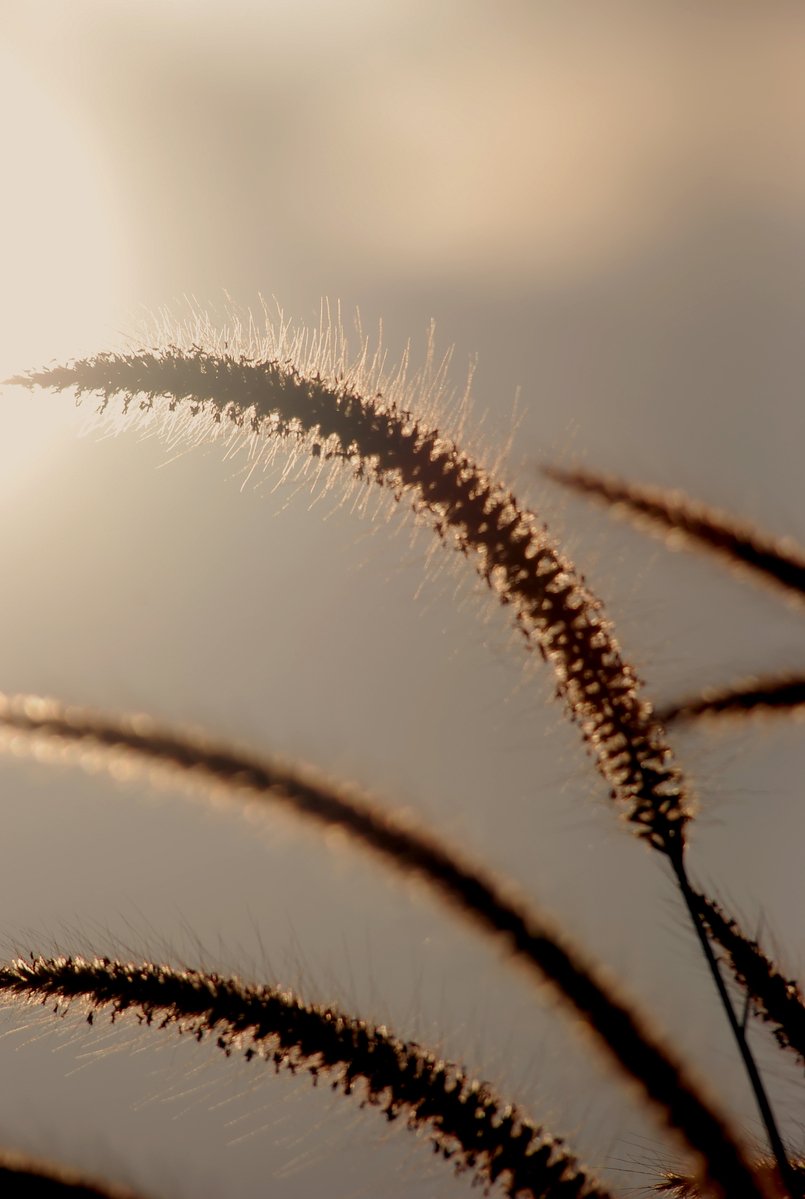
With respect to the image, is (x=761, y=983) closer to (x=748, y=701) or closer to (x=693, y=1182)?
(x=693, y=1182)

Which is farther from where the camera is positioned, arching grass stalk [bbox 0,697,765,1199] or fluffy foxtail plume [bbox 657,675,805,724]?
fluffy foxtail plume [bbox 657,675,805,724]

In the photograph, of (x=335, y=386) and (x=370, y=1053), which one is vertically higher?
(x=335, y=386)

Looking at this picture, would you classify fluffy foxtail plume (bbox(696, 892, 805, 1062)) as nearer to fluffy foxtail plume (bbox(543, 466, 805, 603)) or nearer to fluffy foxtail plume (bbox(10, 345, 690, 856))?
fluffy foxtail plume (bbox(10, 345, 690, 856))

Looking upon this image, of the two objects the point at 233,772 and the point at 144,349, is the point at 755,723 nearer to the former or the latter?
the point at 233,772

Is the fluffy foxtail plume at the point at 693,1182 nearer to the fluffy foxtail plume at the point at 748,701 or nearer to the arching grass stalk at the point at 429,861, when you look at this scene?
the arching grass stalk at the point at 429,861

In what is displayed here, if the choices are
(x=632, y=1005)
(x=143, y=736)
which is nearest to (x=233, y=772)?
(x=143, y=736)

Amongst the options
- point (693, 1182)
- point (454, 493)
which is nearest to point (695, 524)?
point (454, 493)

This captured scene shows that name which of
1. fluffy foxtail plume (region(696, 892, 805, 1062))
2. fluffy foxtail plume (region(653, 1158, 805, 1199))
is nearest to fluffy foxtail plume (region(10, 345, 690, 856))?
fluffy foxtail plume (region(696, 892, 805, 1062))

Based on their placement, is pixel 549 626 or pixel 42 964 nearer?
pixel 549 626
